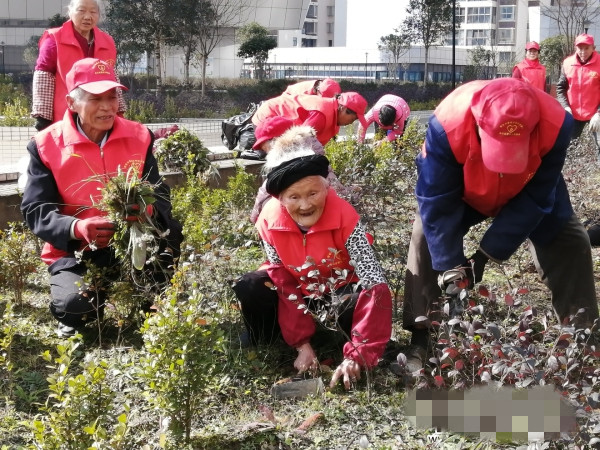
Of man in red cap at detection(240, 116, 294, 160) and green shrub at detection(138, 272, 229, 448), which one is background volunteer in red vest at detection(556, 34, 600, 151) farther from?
green shrub at detection(138, 272, 229, 448)

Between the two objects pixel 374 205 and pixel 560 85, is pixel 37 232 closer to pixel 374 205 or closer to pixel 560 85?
pixel 374 205

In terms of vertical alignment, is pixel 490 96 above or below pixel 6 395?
above

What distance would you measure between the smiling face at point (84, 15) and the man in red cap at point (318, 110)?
1225 mm

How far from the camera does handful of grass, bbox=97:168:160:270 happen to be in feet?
11.8

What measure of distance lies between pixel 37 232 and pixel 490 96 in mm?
2166

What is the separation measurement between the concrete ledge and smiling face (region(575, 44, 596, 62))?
428 centimetres

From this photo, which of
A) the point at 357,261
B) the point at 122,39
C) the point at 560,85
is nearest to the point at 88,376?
the point at 357,261

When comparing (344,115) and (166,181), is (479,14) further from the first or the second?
(344,115)

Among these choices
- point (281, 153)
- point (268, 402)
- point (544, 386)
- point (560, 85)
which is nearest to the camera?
point (544, 386)

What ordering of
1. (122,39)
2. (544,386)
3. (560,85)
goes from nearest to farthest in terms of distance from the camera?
(544,386), (560,85), (122,39)

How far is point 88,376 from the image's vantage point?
2.59 meters

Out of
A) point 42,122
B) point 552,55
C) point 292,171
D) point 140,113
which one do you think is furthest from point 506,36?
point 292,171

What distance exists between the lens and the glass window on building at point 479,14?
208 feet

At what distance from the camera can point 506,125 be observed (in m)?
2.97
